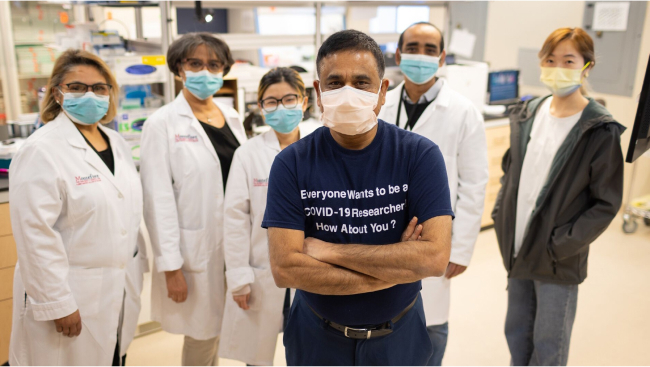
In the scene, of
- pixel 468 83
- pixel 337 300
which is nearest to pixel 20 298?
pixel 337 300

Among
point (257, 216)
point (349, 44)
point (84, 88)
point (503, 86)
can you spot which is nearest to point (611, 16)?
point (503, 86)

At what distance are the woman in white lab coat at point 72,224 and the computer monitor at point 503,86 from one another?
3.11 m

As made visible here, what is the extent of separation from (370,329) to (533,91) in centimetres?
458

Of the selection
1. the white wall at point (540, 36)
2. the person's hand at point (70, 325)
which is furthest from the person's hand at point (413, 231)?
the white wall at point (540, 36)

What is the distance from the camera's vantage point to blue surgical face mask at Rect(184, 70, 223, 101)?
2.15 metres

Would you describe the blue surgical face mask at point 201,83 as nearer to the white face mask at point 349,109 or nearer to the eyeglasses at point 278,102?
the eyeglasses at point 278,102

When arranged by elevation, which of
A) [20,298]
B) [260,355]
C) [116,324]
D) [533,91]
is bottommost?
[260,355]

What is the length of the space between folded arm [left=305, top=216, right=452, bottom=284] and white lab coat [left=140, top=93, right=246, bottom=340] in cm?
87

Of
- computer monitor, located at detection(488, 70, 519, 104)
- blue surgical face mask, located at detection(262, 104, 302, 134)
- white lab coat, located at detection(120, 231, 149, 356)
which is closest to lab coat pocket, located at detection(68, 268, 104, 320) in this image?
white lab coat, located at detection(120, 231, 149, 356)

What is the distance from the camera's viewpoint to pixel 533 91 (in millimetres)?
5352

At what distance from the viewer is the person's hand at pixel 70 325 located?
71.7 inches

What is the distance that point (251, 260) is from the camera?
6.77 ft

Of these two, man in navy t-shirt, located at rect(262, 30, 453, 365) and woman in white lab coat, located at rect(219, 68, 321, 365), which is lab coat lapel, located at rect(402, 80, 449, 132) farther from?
man in navy t-shirt, located at rect(262, 30, 453, 365)

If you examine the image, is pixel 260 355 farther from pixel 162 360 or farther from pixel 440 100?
pixel 440 100
